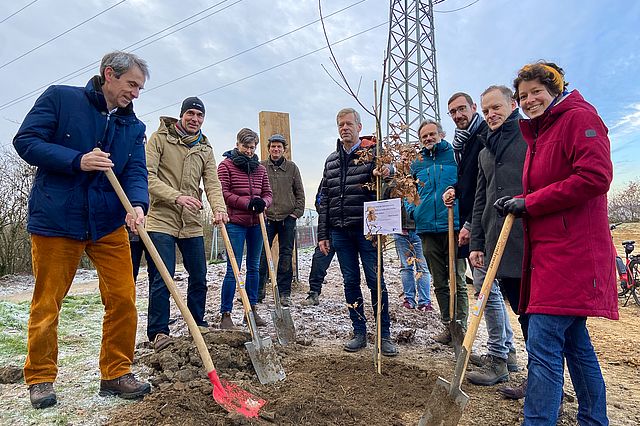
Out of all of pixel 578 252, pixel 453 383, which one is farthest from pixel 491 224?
pixel 453 383

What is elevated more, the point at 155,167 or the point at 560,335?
the point at 155,167

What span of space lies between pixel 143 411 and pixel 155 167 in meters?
2.13

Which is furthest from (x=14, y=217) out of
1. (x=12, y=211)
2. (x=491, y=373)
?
(x=491, y=373)

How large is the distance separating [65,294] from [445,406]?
2.38m

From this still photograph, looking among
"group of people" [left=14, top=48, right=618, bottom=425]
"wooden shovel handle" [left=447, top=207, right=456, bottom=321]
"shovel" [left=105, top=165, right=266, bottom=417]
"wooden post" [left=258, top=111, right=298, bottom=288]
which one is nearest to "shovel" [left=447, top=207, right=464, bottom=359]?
"wooden shovel handle" [left=447, top=207, right=456, bottom=321]

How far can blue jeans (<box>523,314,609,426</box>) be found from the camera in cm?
215

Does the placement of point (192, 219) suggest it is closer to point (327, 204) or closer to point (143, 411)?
point (327, 204)

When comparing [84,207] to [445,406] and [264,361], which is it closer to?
[264,361]

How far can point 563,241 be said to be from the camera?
7.11 feet

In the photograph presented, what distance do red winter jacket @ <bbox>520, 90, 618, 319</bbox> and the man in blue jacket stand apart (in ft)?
7.68

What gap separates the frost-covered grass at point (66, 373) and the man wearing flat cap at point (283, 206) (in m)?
2.30

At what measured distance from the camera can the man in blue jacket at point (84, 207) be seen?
8.47 feet

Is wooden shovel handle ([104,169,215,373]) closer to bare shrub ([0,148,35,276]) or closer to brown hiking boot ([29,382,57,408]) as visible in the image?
brown hiking boot ([29,382,57,408])

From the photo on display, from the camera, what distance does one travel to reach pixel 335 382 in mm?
3203
